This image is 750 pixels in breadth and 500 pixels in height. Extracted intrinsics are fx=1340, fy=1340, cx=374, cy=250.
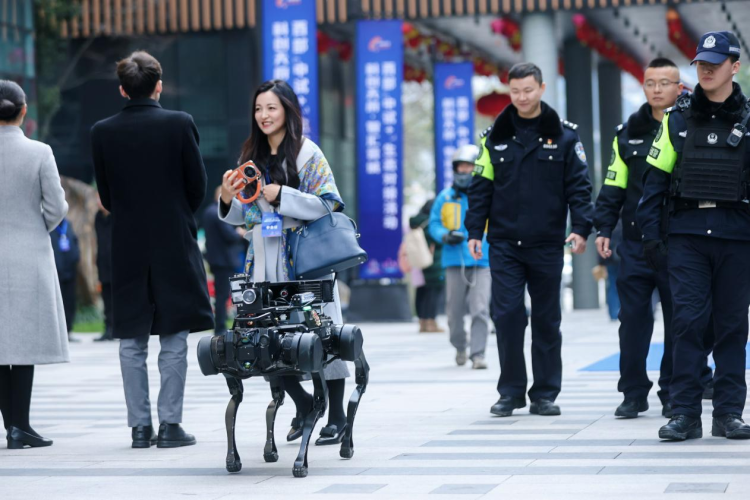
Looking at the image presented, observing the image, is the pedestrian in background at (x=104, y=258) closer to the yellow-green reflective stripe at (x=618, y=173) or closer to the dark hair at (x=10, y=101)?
the dark hair at (x=10, y=101)

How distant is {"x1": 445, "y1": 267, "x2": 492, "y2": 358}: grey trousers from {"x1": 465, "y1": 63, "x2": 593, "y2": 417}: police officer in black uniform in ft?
10.6

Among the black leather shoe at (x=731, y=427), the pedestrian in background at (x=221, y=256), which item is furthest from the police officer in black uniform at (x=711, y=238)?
the pedestrian in background at (x=221, y=256)

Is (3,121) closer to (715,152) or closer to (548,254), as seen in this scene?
(548,254)

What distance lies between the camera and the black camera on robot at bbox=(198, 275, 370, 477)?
18.4ft

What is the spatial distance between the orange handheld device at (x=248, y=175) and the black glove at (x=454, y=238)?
5.18 metres

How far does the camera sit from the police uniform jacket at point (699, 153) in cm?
630

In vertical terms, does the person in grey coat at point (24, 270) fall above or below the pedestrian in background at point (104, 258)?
above

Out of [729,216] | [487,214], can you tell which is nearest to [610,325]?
[487,214]

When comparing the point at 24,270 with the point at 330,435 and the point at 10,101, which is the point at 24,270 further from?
the point at 330,435

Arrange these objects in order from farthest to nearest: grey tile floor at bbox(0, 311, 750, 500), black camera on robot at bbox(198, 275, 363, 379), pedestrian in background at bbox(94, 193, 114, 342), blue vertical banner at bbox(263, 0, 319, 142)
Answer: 1. blue vertical banner at bbox(263, 0, 319, 142)
2. pedestrian in background at bbox(94, 193, 114, 342)
3. black camera on robot at bbox(198, 275, 363, 379)
4. grey tile floor at bbox(0, 311, 750, 500)

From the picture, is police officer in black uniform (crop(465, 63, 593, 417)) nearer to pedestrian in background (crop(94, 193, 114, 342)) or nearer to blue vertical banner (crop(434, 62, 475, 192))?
pedestrian in background (crop(94, 193, 114, 342))

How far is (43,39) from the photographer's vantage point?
23734 mm

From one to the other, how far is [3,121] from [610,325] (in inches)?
457

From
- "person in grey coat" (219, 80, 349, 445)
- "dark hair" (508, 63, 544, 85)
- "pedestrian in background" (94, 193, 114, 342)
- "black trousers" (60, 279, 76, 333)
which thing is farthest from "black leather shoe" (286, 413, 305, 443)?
"black trousers" (60, 279, 76, 333)
